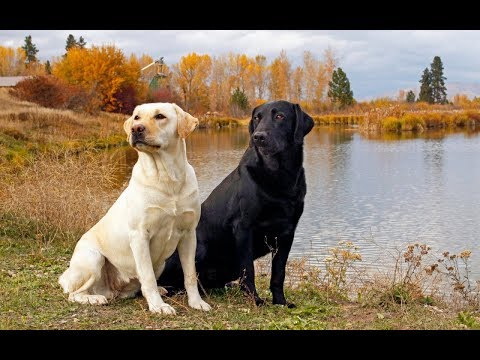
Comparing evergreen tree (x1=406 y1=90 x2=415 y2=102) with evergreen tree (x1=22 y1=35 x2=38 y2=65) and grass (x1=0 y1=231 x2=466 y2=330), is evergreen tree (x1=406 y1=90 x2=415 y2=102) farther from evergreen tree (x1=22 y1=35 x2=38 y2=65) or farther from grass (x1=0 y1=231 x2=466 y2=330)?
grass (x1=0 y1=231 x2=466 y2=330)

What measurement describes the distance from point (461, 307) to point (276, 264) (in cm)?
231

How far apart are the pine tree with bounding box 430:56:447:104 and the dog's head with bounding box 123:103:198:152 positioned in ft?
249

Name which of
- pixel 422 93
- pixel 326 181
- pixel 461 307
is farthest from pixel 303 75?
pixel 461 307

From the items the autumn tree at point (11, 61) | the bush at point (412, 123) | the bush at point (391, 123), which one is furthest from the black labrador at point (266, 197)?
the autumn tree at point (11, 61)

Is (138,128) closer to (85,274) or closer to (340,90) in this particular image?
(85,274)

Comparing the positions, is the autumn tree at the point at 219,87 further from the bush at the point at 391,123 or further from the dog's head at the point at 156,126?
the dog's head at the point at 156,126

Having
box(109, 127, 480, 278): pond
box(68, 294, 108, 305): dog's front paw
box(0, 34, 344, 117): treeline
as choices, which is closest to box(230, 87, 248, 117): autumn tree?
box(0, 34, 344, 117): treeline

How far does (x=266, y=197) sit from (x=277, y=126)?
612mm

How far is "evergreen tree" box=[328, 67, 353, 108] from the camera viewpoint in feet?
230

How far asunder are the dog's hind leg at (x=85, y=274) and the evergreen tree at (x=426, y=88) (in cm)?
7492

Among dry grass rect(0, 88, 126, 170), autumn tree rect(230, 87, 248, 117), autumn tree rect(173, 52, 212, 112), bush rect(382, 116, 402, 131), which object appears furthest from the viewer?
autumn tree rect(230, 87, 248, 117)

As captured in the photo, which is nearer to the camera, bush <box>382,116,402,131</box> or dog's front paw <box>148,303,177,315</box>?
dog's front paw <box>148,303,177,315</box>

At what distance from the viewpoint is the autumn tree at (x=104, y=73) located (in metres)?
49.1

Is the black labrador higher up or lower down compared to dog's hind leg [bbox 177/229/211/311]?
higher up
